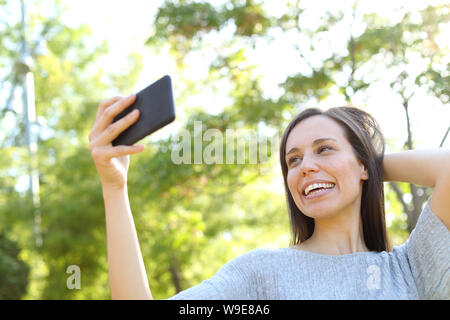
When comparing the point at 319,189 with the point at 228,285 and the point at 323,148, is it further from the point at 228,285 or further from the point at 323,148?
the point at 228,285

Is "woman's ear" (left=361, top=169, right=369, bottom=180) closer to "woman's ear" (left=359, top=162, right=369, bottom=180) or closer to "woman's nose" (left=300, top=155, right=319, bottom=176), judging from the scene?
"woman's ear" (left=359, top=162, right=369, bottom=180)

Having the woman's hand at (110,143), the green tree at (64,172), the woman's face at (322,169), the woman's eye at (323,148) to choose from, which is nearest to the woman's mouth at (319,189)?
the woman's face at (322,169)

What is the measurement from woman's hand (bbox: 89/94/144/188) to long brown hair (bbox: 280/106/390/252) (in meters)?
0.80

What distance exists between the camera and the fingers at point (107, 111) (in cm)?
142

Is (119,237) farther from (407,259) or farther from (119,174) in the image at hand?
(407,259)

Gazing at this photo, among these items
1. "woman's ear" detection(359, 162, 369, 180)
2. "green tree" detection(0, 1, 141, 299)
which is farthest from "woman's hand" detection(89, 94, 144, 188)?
"green tree" detection(0, 1, 141, 299)

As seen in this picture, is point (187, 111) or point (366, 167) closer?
point (366, 167)

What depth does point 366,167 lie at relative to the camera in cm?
193

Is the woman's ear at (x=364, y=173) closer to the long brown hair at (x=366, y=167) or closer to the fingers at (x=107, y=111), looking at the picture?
the long brown hair at (x=366, y=167)

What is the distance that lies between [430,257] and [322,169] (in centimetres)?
45
